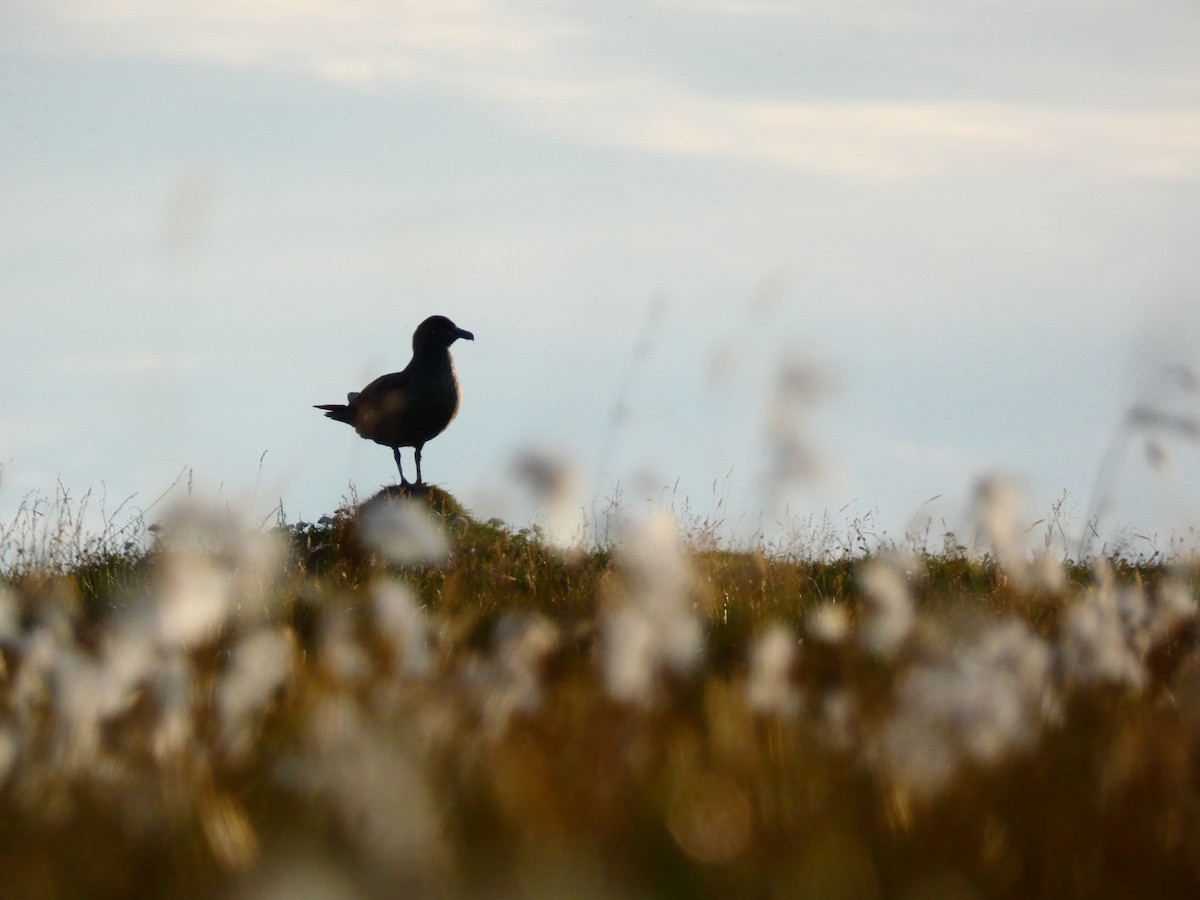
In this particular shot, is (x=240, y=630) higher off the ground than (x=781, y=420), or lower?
lower

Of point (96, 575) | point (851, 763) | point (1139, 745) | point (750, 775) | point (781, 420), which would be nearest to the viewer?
point (750, 775)

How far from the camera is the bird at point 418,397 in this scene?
9.59 meters

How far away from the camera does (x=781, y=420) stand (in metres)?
4.06

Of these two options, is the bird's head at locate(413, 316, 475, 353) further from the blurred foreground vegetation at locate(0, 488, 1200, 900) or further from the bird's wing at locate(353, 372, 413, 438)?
the blurred foreground vegetation at locate(0, 488, 1200, 900)

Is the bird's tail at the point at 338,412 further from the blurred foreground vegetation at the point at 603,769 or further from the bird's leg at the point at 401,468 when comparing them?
the blurred foreground vegetation at the point at 603,769

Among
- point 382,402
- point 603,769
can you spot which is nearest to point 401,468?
point 382,402

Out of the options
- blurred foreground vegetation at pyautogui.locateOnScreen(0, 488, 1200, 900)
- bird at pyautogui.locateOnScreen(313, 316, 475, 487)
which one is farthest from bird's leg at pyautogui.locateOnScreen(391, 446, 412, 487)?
blurred foreground vegetation at pyautogui.locateOnScreen(0, 488, 1200, 900)

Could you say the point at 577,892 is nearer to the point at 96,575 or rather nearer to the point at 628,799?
the point at 628,799

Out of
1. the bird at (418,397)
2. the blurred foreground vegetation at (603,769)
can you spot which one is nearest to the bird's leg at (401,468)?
the bird at (418,397)

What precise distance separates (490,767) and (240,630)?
2.71m

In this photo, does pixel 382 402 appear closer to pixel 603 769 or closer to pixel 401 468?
pixel 401 468

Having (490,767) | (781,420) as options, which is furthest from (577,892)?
(781,420)

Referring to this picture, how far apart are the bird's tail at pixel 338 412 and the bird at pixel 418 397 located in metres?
0.77

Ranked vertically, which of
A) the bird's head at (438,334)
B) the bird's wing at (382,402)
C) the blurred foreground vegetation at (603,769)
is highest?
the bird's head at (438,334)
